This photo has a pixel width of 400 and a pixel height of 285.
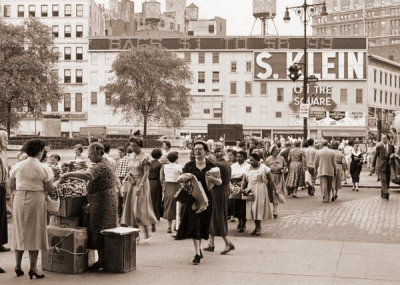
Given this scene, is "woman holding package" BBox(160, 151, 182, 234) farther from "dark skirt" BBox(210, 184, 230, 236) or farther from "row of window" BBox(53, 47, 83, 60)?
"row of window" BBox(53, 47, 83, 60)

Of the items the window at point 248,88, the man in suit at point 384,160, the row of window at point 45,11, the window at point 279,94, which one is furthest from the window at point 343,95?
the man in suit at point 384,160

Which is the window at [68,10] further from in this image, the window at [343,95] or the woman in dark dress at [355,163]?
the woman in dark dress at [355,163]

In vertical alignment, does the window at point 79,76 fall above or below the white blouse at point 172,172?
above

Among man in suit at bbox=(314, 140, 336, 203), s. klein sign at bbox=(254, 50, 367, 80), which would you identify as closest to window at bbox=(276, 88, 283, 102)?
s. klein sign at bbox=(254, 50, 367, 80)

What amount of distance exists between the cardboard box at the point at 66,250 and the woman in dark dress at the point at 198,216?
4.81ft

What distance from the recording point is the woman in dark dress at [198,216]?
9.28m

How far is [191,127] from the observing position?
8625 cm

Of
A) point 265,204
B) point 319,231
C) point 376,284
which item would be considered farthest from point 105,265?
point 319,231

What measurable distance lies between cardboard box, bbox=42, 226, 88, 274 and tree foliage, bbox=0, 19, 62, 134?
41254 millimetres

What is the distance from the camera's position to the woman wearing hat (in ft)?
30.5

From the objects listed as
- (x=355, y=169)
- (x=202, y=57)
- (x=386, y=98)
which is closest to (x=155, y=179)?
(x=355, y=169)

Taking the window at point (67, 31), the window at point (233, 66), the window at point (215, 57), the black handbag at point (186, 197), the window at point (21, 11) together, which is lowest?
the black handbag at point (186, 197)

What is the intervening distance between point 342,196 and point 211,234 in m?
11.2

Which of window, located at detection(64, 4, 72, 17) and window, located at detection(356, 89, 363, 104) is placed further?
window, located at detection(64, 4, 72, 17)
